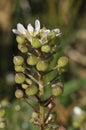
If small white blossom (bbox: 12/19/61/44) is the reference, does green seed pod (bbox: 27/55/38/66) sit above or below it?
below

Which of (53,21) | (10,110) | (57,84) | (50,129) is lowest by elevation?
(50,129)

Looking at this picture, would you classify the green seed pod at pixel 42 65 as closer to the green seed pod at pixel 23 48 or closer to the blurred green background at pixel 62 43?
the green seed pod at pixel 23 48

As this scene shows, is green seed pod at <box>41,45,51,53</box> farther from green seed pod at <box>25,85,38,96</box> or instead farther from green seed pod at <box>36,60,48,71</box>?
green seed pod at <box>25,85,38,96</box>

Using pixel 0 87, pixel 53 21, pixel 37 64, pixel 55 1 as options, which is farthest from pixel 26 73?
pixel 55 1

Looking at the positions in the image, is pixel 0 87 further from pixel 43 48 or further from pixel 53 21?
pixel 43 48

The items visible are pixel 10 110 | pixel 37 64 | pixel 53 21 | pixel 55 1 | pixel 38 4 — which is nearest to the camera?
pixel 37 64

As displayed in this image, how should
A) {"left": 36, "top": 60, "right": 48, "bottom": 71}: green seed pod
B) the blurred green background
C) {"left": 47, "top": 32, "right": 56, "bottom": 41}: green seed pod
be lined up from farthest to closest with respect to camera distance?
the blurred green background
{"left": 47, "top": 32, "right": 56, "bottom": 41}: green seed pod
{"left": 36, "top": 60, "right": 48, "bottom": 71}: green seed pod

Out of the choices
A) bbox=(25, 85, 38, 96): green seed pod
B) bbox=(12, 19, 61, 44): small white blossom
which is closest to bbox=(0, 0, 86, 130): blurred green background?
bbox=(12, 19, 61, 44): small white blossom

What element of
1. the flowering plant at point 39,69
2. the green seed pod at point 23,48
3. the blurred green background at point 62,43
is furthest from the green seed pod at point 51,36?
the blurred green background at point 62,43

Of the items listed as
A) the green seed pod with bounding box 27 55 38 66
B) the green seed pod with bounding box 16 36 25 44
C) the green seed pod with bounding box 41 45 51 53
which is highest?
the green seed pod with bounding box 16 36 25 44
